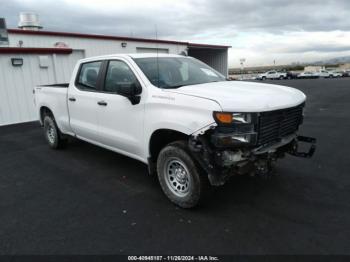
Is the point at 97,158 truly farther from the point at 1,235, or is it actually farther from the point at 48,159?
the point at 1,235

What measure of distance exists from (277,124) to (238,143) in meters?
0.69

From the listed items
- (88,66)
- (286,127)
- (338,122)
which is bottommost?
(338,122)

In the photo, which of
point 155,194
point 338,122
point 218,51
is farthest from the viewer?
point 218,51

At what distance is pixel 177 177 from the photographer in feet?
12.6

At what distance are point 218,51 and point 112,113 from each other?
2404 centimetres

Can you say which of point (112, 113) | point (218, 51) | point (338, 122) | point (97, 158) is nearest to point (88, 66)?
point (112, 113)

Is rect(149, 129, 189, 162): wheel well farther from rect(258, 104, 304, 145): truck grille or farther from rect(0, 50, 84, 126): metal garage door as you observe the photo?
rect(0, 50, 84, 126): metal garage door

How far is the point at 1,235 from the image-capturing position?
330 centimetres

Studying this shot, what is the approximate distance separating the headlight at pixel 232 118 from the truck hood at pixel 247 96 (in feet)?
0.17

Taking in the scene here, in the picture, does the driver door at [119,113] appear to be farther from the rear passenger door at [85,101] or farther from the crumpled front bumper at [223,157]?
the crumpled front bumper at [223,157]

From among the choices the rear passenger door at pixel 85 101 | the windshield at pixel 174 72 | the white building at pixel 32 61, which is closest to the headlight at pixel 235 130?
the windshield at pixel 174 72

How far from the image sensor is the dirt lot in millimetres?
3037

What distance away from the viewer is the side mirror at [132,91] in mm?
3826

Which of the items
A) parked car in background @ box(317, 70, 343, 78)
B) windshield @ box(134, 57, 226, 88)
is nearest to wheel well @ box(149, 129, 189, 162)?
windshield @ box(134, 57, 226, 88)
